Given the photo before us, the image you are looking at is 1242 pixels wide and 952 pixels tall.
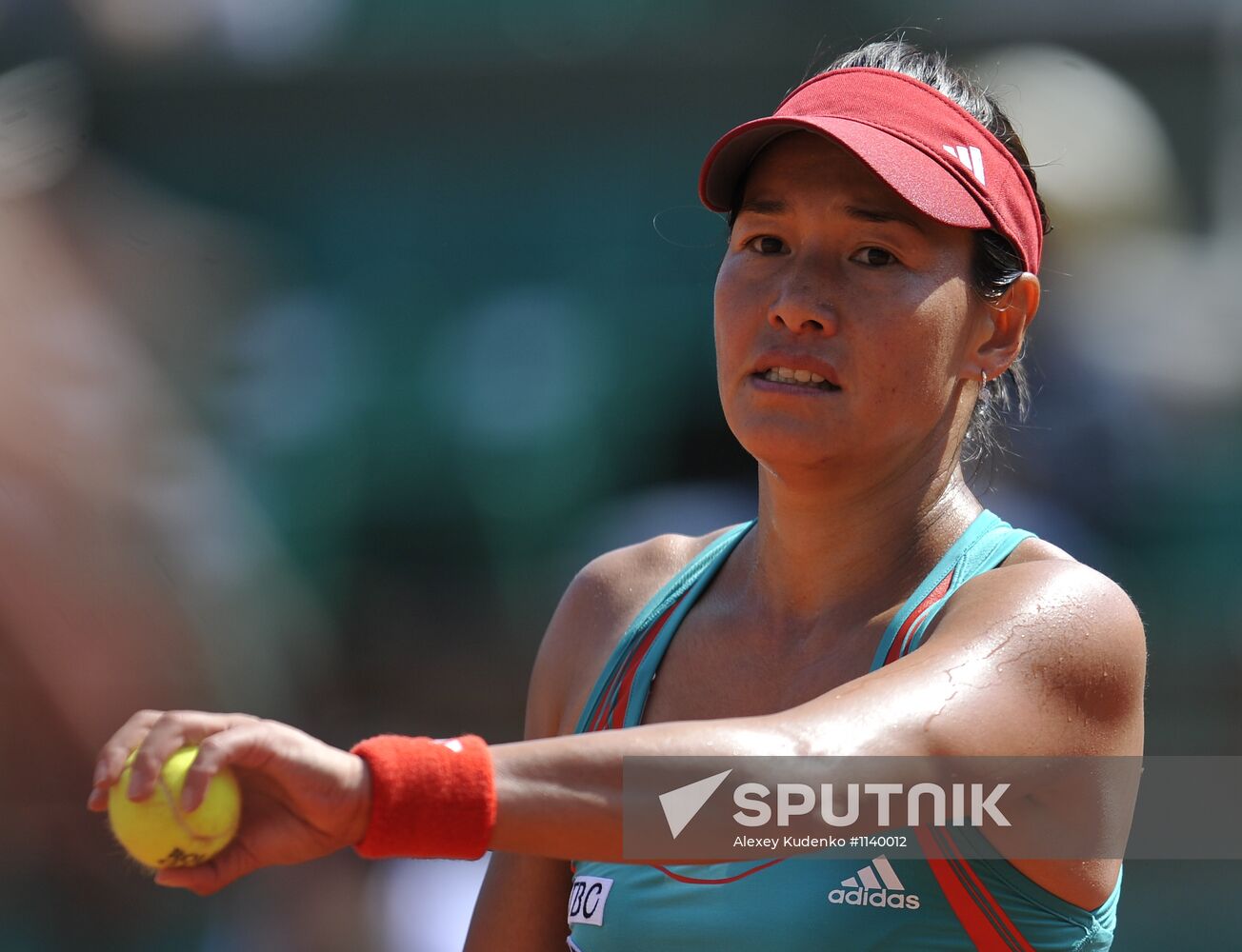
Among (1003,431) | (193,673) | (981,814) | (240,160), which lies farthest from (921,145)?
(240,160)

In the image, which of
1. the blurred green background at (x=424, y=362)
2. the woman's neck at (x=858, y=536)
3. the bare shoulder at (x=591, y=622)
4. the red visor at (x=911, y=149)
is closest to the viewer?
the red visor at (x=911, y=149)

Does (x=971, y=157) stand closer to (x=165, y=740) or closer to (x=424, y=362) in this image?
(x=165, y=740)

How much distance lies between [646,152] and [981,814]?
15.1ft

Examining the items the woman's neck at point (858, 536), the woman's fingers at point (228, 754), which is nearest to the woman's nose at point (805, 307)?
the woman's neck at point (858, 536)

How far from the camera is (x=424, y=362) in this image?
224 inches

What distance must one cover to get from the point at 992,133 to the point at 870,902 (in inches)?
46.7

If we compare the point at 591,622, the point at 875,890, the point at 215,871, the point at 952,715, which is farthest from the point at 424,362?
the point at 215,871

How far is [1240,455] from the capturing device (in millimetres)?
5223

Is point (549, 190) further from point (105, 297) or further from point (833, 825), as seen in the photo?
point (833, 825)

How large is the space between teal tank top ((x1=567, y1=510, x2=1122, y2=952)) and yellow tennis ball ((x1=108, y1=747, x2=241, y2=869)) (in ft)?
2.56

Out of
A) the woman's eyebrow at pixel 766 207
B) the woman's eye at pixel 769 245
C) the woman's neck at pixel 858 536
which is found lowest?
the woman's neck at pixel 858 536

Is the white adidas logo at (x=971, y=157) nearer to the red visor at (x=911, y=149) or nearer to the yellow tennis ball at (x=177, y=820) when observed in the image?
the red visor at (x=911, y=149)

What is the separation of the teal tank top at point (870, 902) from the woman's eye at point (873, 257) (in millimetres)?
408

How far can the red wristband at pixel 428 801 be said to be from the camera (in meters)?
1.37
